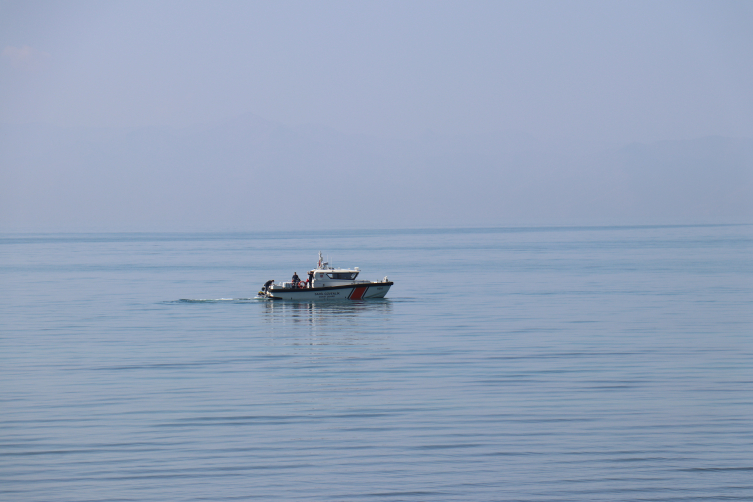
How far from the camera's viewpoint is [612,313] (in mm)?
55375

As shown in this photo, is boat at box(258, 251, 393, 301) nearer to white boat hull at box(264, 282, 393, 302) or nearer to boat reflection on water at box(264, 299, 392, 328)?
white boat hull at box(264, 282, 393, 302)

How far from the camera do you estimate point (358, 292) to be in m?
67.3

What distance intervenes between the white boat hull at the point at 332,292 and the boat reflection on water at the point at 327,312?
453 millimetres

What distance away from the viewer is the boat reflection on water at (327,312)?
55125mm

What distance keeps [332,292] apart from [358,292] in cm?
208

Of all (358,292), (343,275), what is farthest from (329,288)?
(358,292)


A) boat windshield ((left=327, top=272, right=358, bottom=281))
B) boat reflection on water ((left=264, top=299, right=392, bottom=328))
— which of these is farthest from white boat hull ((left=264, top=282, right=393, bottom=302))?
boat windshield ((left=327, top=272, right=358, bottom=281))

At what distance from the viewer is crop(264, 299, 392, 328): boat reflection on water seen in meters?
55.1

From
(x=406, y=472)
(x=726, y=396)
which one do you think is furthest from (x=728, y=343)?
(x=406, y=472)

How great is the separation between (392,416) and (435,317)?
29.5 meters

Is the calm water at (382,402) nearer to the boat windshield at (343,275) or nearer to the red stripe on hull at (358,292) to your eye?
the red stripe on hull at (358,292)

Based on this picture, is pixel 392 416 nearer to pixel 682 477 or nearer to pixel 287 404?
pixel 287 404

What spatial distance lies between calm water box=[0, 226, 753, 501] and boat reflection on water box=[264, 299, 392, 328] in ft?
1.74

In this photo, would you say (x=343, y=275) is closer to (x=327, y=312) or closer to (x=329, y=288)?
(x=329, y=288)
